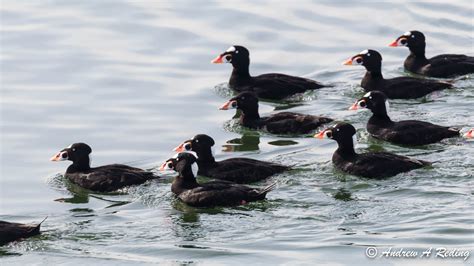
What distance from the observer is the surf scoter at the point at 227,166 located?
22.3 m

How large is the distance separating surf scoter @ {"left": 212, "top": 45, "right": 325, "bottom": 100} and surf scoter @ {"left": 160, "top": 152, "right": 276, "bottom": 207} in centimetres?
574

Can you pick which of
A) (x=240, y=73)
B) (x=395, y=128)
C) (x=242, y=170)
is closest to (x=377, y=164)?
(x=242, y=170)

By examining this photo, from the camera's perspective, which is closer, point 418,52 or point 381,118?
point 381,118

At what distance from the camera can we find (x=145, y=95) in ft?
90.9

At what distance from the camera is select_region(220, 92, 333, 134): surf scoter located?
2494cm

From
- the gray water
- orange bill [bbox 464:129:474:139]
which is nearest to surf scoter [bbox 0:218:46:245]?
the gray water

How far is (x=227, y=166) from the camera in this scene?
74.2 feet

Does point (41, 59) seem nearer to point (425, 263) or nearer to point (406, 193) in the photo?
point (406, 193)

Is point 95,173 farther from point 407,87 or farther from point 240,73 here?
point 407,87

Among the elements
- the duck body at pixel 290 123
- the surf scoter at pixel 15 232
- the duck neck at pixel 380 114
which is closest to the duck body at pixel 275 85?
the duck body at pixel 290 123

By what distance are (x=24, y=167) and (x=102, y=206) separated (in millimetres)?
2570

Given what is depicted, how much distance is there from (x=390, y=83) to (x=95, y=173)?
701cm

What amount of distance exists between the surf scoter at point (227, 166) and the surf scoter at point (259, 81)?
14.7 feet

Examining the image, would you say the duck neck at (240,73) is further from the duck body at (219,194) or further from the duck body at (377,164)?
the duck body at (219,194)
